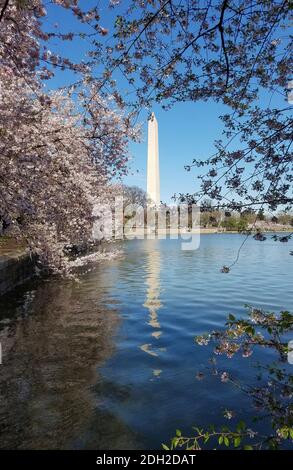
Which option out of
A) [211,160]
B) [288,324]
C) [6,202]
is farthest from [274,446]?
[6,202]

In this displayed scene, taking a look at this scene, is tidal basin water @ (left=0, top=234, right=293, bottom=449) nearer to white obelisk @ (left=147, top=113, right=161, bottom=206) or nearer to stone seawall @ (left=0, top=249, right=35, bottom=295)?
stone seawall @ (left=0, top=249, right=35, bottom=295)

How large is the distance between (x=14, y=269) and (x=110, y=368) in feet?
35.4

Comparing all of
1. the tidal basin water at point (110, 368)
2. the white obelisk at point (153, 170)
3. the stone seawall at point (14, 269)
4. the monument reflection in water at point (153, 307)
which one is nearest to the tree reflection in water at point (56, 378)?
the tidal basin water at point (110, 368)

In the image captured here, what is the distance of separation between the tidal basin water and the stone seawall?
620 millimetres

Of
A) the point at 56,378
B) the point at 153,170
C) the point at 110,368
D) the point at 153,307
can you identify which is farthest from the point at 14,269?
the point at 153,170

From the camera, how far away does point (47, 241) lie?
16.0m

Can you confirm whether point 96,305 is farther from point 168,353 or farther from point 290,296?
point 290,296

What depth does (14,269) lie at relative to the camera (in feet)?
59.4

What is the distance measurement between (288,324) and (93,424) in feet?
11.5

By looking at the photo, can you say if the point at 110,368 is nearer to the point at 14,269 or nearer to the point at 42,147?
the point at 42,147

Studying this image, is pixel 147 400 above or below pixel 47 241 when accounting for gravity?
below

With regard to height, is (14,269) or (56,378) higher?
(14,269)

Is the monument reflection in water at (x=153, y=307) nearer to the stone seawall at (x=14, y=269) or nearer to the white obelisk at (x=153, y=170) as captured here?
the stone seawall at (x=14, y=269)

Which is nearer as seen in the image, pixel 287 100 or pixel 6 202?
pixel 287 100
